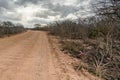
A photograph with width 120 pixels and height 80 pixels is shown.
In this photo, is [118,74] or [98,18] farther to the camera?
[98,18]

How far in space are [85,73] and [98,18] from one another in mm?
2378

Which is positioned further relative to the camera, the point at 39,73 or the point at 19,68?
the point at 19,68

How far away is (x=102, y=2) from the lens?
9562 millimetres

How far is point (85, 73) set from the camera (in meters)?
10.2

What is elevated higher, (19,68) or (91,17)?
(91,17)

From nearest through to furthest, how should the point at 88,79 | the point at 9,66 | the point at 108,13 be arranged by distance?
the point at 88,79, the point at 108,13, the point at 9,66

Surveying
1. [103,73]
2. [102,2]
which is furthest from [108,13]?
[103,73]

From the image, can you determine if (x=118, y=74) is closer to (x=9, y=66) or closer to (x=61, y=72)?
(x=61, y=72)

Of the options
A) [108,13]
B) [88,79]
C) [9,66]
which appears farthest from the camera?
[9,66]

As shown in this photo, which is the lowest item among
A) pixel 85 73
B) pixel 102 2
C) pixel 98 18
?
pixel 85 73

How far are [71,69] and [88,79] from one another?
1.95 m

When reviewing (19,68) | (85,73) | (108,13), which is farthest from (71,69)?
(108,13)

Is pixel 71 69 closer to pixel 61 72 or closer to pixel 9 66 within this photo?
pixel 61 72

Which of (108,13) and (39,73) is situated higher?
(108,13)
